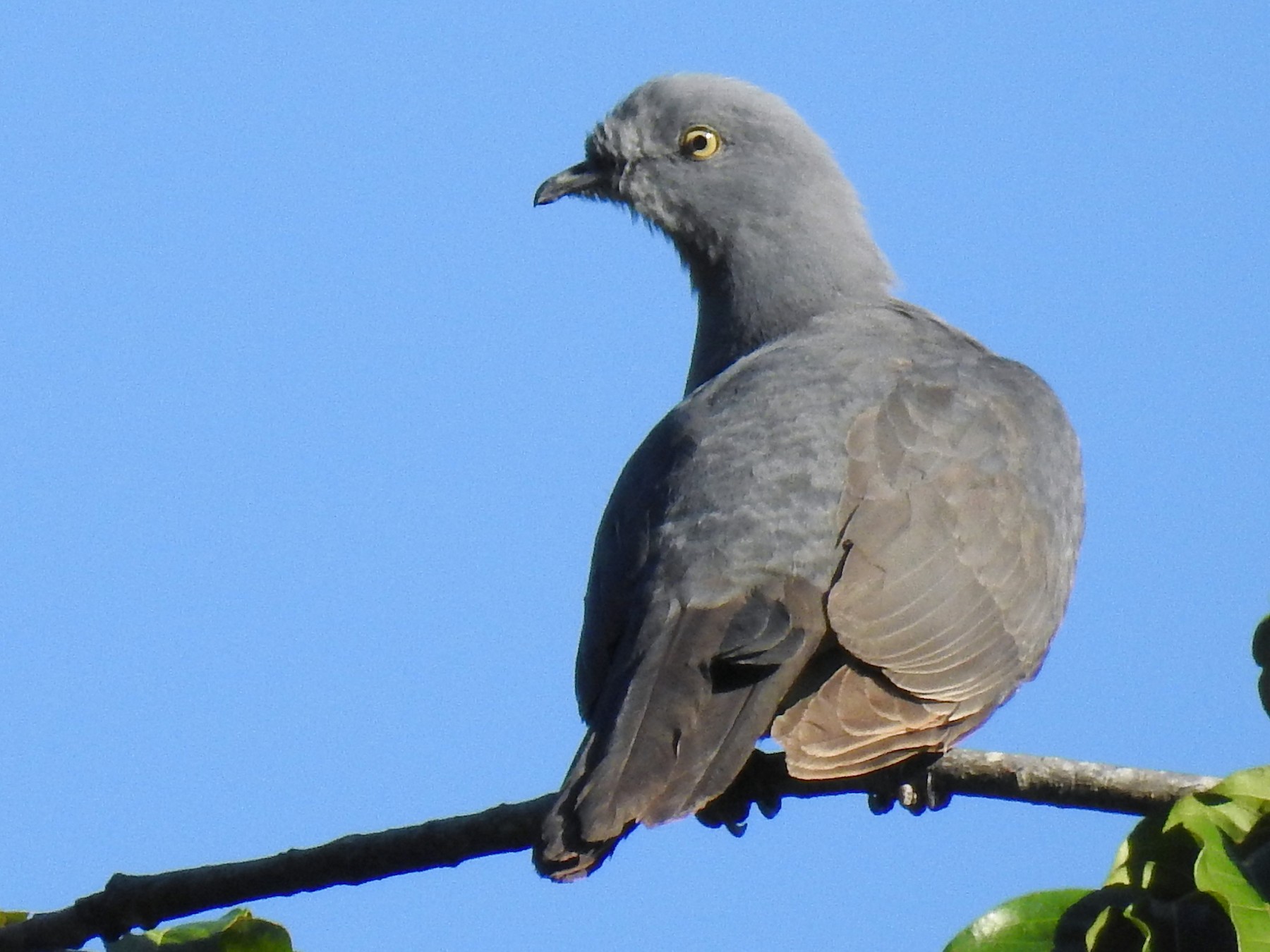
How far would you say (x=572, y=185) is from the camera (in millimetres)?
8461

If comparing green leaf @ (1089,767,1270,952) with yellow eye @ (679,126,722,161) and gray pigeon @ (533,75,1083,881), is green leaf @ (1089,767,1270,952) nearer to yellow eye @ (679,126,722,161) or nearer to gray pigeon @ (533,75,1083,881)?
gray pigeon @ (533,75,1083,881)

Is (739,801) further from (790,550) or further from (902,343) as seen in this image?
(902,343)

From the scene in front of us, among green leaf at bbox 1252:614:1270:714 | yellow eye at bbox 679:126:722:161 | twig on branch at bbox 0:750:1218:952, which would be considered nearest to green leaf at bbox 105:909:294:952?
twig on branch at bbox 0:750:1218:952

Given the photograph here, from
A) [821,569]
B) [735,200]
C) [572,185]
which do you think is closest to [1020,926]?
[821,569]

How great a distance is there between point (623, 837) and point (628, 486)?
1.61m

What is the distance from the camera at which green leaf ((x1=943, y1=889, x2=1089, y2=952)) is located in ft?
13.1

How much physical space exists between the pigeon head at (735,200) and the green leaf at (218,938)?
141 inches

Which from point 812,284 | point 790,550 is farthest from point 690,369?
point 790,550

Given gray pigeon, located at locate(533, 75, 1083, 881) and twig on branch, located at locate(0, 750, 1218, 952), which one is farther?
gray pigeon, located at locate(533, 75, 1083, 881)

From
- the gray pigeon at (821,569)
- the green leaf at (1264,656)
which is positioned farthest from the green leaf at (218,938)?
the green leaf at (1264,656)

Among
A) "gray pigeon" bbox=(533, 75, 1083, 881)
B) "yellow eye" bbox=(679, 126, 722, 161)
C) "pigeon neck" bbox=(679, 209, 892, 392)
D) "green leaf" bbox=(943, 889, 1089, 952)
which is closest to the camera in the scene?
"green leaf" bbox=(943, 889, 1089, 952)

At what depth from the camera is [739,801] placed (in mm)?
5230

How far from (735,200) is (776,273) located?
18.5 inches

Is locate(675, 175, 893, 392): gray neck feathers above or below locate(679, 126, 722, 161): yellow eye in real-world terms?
below
